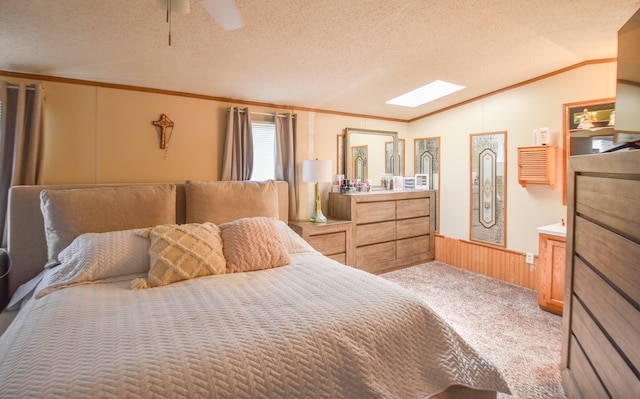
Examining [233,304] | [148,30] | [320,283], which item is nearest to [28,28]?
[148,30]

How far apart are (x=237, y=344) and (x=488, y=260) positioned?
3755 millimetres

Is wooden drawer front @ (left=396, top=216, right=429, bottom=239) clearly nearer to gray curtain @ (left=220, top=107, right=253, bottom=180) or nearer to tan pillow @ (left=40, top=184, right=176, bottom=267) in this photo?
gray curtain @ (left=220, top=107, right=253, bottom=180)

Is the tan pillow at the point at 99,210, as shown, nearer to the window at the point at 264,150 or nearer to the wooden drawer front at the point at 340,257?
the window at the point at 264,150

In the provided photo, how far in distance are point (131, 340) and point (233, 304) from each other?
44 cm

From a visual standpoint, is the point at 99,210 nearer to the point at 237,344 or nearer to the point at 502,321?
the point at 237,344

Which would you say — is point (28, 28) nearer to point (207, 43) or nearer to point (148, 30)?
point (148, 30)

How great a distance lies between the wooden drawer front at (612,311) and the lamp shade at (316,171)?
240cm

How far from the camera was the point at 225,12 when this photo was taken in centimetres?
144

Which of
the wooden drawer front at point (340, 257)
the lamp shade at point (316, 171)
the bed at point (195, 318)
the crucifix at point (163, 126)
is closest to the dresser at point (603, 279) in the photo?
the bed at point (195, 318)

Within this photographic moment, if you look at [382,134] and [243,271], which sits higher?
[382,134]

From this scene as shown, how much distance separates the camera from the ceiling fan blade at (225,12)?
1.35 metres

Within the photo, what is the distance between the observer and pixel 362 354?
1.23m

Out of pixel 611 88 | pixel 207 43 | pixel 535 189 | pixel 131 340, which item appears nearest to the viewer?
pixel 131 340

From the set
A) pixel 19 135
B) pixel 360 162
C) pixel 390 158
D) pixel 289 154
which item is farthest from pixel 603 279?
pixel 19 135
